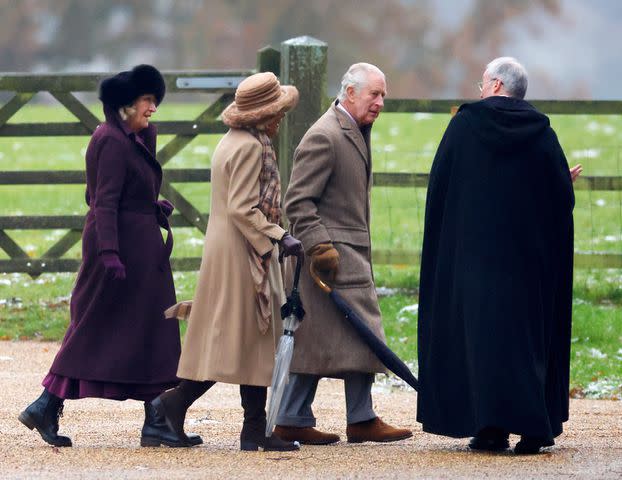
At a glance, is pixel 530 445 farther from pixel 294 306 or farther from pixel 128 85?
pixel 128 85

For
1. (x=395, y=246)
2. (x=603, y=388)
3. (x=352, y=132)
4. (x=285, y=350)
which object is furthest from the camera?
(x=395, y=246)

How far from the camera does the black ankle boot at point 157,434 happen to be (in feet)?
21.9

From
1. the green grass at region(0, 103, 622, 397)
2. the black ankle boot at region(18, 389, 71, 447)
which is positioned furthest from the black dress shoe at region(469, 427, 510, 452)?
the black ankle boot at region(18, 389, 71, 447)

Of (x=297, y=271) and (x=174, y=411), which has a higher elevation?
(x=297, y=271)

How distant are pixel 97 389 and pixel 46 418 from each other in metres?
0.27

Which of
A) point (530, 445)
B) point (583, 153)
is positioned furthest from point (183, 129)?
point (583, 153)

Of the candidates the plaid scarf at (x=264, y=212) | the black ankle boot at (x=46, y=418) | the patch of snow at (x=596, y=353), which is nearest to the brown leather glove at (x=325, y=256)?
the plaid scarf at (x=264, y=212)

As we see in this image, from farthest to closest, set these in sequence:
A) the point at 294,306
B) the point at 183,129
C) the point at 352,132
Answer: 1. the point at 183,129
2. the point at 352,132
3. the point at 294,306

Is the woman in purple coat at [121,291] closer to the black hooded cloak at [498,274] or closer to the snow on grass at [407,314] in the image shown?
the black hooded cloak at [498,274]

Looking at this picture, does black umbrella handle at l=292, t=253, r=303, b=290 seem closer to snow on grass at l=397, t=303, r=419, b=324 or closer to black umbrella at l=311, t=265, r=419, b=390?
black umbrella at l=311, t=265, r=419, b=390

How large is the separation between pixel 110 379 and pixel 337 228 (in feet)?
4.07

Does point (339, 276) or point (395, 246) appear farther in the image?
point (395, 246)

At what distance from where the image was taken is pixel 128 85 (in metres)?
6.63

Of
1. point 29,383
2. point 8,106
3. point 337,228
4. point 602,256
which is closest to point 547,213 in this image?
point 337,228
